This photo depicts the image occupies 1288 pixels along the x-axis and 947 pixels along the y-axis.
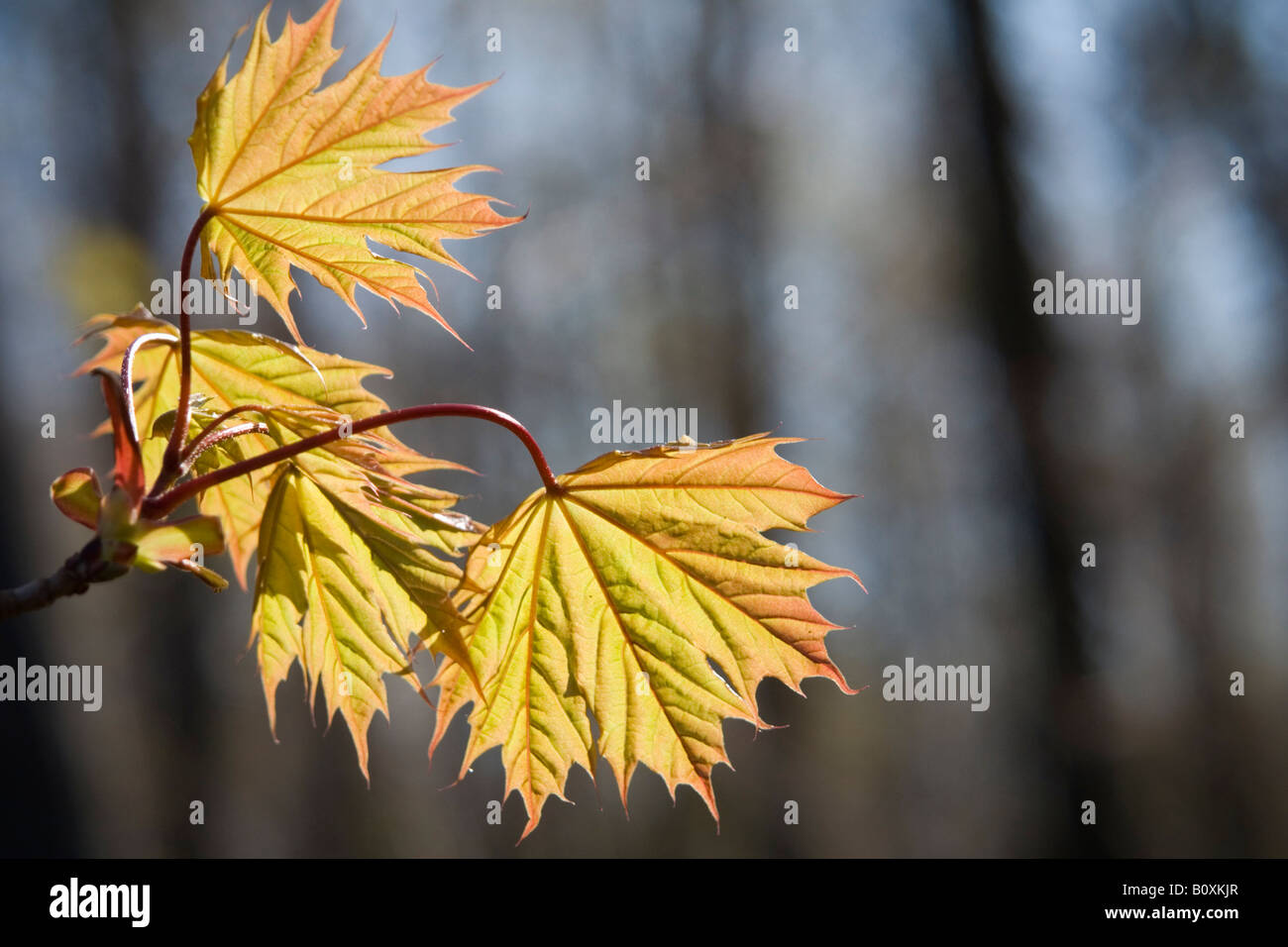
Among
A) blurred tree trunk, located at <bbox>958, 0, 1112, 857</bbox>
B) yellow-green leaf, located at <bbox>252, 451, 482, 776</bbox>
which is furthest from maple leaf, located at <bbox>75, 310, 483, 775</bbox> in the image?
blurred tree trunk, located at <bbox>958, 0, 1112, 857</bbox>

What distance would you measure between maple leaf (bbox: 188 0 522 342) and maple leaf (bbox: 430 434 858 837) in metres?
0.26

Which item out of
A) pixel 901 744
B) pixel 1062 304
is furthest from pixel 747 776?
pixel 1062 304

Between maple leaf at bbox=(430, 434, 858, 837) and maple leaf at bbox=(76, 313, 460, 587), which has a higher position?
maple leaf at bbox=(76, 313, 460, 587)

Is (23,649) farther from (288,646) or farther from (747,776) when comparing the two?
(747,776)

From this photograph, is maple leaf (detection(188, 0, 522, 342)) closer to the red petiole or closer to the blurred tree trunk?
the red petiole

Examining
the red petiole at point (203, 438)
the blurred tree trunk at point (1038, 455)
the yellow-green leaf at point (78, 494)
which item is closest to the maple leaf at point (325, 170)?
the red petiole at point (203, 438)

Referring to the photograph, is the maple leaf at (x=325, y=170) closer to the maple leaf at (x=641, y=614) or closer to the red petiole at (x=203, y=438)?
the red petiole at (x=203, y=438)

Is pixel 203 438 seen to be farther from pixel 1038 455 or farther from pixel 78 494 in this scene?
pixel 1038 455

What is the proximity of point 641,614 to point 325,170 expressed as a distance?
520mm

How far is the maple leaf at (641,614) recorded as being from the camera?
2.60ft

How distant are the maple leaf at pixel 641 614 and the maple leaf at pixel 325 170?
26cm

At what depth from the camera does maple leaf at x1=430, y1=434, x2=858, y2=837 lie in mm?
792

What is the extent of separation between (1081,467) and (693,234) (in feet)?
11.2

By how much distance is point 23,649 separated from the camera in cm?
305
